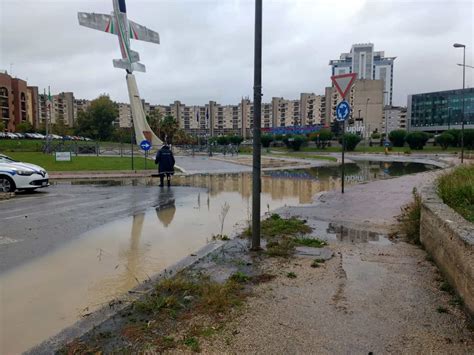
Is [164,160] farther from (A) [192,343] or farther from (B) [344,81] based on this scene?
(A) [192,343]

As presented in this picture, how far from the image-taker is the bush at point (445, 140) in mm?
60094

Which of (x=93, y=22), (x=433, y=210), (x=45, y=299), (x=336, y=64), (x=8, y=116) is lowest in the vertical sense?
(x=45, y=299)

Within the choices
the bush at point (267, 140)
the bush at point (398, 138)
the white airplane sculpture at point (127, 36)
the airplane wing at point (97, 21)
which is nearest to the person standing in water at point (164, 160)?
the white airplane sculpture at point (127, 36)

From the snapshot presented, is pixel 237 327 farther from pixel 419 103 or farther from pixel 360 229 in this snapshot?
pixel 419 103

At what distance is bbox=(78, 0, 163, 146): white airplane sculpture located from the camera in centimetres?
4356

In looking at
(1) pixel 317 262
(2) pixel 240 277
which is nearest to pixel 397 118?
(1) pixel 317 262

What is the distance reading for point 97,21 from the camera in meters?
43.5

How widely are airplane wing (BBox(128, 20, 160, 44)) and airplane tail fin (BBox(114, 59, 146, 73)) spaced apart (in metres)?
3.22

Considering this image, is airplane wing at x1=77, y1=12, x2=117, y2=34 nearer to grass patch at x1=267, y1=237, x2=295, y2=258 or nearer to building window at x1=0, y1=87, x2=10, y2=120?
grass patch at x1=267, y1=237, x2=295, y2=258

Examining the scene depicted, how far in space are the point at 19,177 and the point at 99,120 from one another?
8440 centimetres

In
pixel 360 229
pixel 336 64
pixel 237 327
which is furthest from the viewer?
pixel 336 64

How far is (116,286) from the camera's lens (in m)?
4.96

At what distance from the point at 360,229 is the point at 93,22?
142 ft

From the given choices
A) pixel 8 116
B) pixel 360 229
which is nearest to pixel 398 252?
pixel 360 229
